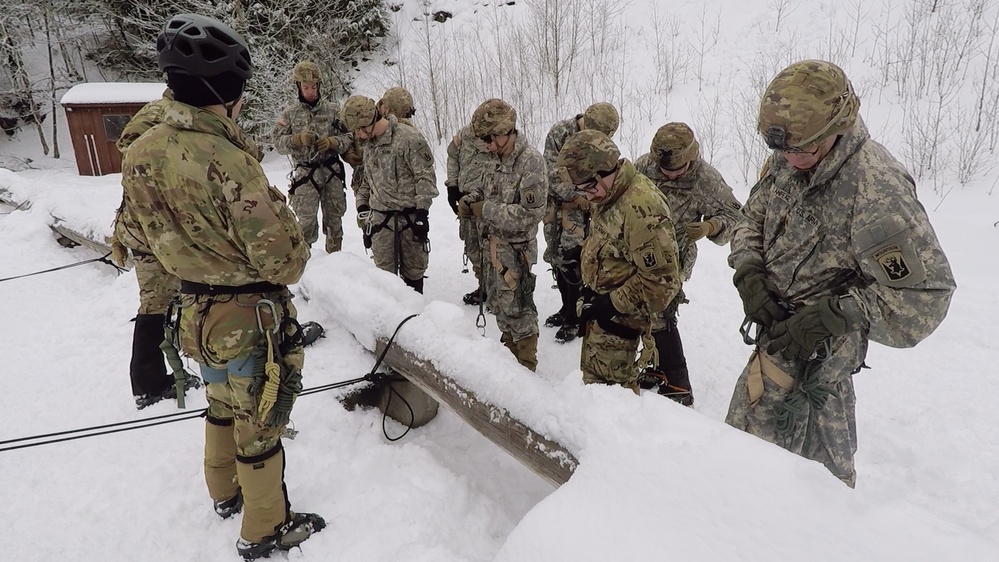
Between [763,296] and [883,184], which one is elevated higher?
[883,184]

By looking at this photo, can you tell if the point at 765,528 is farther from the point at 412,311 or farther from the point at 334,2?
the point at 334,2

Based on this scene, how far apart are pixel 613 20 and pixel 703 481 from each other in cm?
1594

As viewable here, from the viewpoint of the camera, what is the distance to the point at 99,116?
1448cm

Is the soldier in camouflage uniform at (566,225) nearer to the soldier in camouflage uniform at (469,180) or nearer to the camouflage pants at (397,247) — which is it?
the soldier in camouflage uniform at (469,180)

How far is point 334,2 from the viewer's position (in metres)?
17.2

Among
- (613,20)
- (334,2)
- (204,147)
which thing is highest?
(334,2)

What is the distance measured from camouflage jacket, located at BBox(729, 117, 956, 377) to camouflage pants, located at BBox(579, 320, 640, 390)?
0.91m

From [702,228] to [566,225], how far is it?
149 cm

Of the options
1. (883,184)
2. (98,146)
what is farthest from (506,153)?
(98,146)

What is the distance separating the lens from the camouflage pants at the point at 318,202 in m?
5.69

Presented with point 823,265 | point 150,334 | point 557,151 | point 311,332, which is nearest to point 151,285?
point 150,334

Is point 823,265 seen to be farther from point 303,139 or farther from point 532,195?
point 303,139

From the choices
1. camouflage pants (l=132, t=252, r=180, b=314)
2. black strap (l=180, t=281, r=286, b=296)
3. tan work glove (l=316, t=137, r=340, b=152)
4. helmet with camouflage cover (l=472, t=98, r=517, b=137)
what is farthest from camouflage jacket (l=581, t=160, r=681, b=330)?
tan work glove (l=316, t=137, r=340, b=152)

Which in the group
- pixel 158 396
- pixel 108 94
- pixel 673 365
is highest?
pixel 108 94
